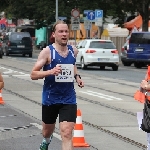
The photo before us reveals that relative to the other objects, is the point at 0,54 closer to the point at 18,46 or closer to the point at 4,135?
the point at 18,46

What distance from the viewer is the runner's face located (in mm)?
9000

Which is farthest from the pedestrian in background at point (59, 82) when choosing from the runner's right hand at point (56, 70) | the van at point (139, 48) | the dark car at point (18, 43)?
the dark car at point (18, 43)

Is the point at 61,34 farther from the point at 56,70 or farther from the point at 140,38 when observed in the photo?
the point at 140,38

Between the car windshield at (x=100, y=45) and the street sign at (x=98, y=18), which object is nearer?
the car windshield at (x=100, y=45)

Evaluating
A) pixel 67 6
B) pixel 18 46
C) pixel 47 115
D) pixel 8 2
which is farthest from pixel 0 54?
pixel 47 115

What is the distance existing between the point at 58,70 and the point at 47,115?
2.43 feet

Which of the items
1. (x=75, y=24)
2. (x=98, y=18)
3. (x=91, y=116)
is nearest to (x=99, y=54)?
(x=75, y=24)

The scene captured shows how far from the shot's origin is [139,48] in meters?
41.9

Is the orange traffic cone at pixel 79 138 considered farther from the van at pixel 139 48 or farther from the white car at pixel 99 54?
the van at pixel 139 48

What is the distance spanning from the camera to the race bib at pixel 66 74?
9.00 m

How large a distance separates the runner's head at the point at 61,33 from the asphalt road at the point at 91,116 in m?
2.60

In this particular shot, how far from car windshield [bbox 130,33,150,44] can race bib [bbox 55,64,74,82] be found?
32.6 metres

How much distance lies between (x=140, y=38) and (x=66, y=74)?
33164 mm

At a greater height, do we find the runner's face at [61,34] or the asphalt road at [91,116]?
the runner's face at [61,34]
